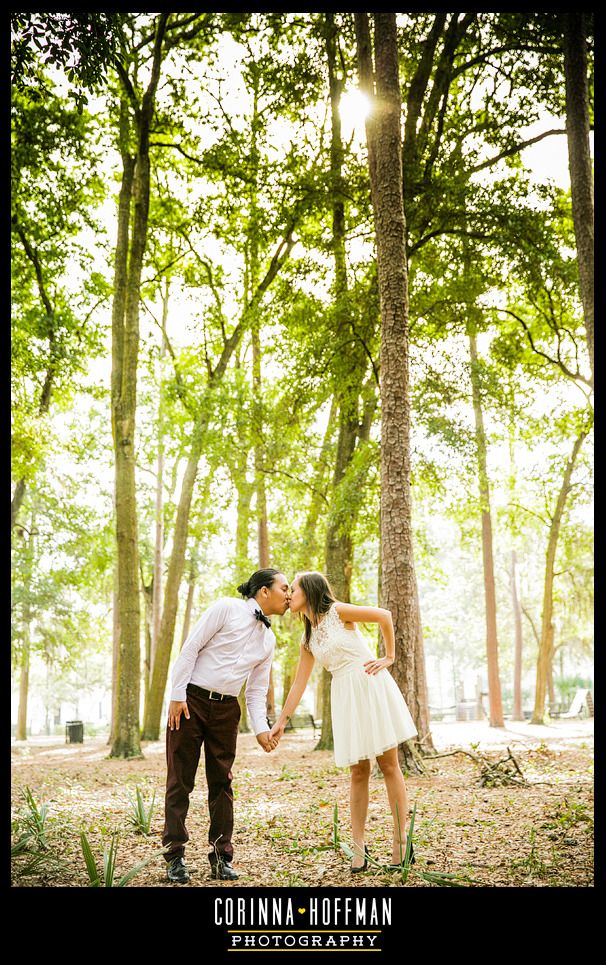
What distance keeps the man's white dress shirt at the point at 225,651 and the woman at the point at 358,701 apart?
0.30 m

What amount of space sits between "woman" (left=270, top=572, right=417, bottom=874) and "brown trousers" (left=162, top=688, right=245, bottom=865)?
0.33 meters

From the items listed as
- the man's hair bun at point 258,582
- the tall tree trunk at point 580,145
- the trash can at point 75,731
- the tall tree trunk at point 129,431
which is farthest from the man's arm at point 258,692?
the trash can at point 75,731

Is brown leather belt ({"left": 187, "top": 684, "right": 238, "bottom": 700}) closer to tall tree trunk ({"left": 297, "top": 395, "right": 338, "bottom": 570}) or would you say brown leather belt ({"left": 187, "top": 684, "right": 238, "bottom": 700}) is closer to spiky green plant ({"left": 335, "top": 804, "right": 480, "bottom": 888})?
spiky green plant ({"left": 335, "top": 804, "right": 480, "bottom": 888})

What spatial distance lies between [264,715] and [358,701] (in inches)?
27.8

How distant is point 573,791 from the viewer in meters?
7.29

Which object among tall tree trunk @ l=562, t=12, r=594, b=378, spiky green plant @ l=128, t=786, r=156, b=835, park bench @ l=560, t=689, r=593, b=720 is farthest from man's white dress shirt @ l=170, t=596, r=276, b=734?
park bench @ l=560, t=689, r=593, b=720

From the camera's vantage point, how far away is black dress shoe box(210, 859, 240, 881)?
447cm

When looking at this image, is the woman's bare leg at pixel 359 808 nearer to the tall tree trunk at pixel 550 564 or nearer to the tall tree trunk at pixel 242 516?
the tall tree trunk at pixel 242 516

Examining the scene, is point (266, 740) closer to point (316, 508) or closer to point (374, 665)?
point (374, 665)

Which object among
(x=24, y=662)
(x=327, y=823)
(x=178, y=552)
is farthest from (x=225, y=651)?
(x=24, y=662)

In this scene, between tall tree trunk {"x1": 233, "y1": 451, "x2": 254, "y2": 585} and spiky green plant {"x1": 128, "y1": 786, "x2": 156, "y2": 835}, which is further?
tall tree trunk {"x1": 233, "y1": 451, "x2": 254, "y2": 585}

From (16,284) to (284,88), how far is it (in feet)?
21.5

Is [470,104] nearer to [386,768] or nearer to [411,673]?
[411,673]

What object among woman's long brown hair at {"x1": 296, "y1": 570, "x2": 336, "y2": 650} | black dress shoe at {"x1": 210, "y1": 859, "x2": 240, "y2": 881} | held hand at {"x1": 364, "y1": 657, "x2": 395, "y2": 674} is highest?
woman's long brown hair at {"x1": 296, "y1": 570, "x2": 336, "y2": 650}
